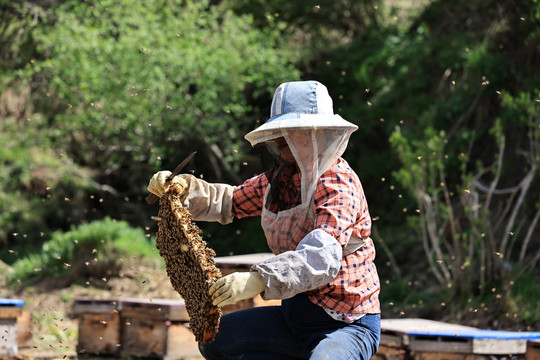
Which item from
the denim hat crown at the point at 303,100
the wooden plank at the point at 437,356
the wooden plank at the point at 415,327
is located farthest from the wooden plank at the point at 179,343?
the denim hat crown at the point at 303,100

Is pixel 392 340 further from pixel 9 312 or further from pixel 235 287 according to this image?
pixel 9 312

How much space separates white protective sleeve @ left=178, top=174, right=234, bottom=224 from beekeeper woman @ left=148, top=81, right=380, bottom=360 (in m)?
0.14

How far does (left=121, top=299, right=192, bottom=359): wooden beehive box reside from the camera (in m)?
4.76

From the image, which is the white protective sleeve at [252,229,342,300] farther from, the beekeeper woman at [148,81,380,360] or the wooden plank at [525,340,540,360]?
the wooden plank at [525,340,540,360]

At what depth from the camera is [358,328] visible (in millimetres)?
2273

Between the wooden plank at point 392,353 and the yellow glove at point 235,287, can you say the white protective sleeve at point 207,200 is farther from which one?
the wooden plank at point 392,353

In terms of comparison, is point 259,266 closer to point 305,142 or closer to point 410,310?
point 305,142

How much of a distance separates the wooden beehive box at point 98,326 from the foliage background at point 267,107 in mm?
2424

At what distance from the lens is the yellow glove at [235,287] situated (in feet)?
6.72

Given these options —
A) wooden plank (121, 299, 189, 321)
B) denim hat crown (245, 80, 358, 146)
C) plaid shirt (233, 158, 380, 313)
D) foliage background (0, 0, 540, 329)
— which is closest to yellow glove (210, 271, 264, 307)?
plaid shirt (233, 158, 380, 313)

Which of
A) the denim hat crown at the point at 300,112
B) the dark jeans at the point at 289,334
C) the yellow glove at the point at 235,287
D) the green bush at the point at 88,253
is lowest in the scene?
the green bush at the point at 88,253

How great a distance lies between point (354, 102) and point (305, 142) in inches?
282

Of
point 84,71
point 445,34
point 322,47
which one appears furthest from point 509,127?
point 84,71

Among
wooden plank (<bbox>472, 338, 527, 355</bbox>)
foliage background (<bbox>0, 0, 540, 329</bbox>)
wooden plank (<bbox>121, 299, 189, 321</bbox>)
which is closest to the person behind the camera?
wooden plank (<bbox>472, 338, 527, 355</bbox>)
